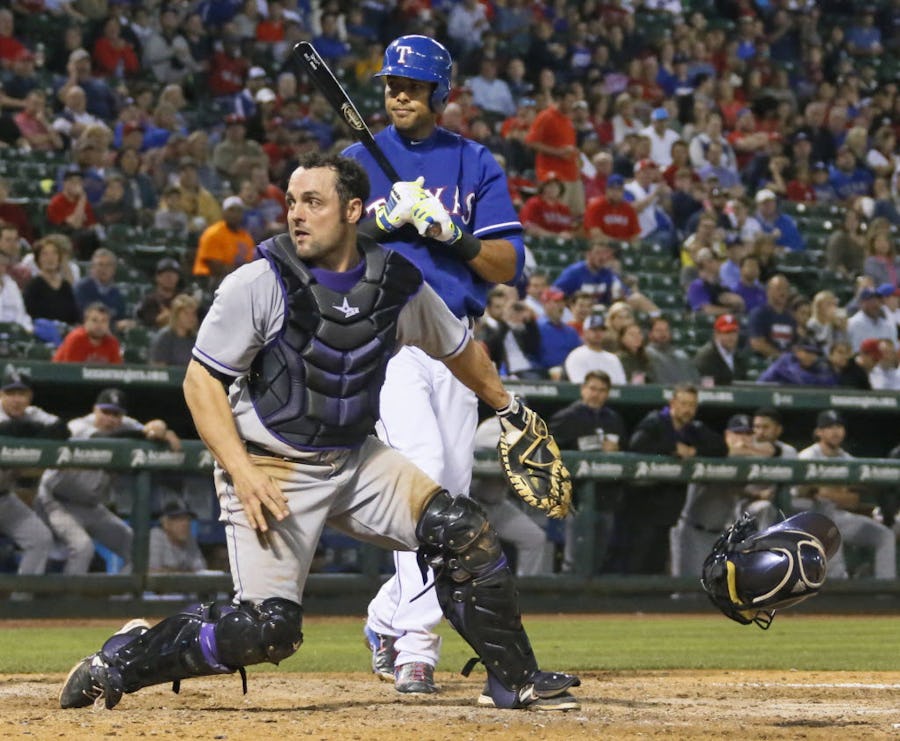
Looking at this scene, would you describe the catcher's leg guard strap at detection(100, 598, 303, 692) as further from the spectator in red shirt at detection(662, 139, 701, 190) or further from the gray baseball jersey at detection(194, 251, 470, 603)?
the spectator in red shirt at detection(662, 139, 701, 190)

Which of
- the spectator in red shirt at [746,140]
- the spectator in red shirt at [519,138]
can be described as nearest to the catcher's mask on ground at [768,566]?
the spectator in red shirt at [519,138]

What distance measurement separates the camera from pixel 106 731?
13.9 ft

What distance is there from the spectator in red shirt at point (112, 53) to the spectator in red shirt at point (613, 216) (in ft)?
14.2

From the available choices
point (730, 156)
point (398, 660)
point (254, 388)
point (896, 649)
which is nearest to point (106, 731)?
point (254, 388)

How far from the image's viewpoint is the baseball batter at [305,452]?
4.40 metres

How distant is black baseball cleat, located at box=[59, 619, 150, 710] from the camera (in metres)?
4.61

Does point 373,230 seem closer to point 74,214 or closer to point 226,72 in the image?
point 74,214

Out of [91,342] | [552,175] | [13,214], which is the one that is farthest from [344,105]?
[552,175]

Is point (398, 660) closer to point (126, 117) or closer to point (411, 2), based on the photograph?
point (126, 117)

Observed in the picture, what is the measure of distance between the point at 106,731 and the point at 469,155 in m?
2.37

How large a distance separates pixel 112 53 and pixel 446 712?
10.6 m

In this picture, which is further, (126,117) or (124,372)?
(126,117)

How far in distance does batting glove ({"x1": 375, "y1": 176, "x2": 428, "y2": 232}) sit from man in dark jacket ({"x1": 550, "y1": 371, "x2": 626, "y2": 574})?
504 cm

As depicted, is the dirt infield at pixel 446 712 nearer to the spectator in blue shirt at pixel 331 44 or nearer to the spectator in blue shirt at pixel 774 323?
the spectator in blue shirt at pixel 774 323
